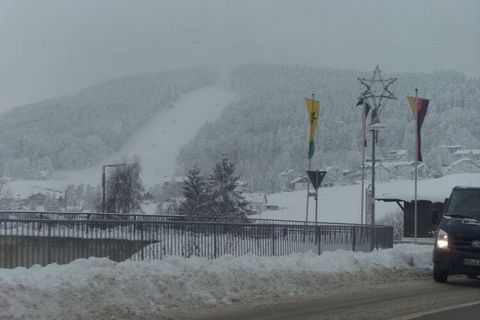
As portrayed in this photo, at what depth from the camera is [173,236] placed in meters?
20.7

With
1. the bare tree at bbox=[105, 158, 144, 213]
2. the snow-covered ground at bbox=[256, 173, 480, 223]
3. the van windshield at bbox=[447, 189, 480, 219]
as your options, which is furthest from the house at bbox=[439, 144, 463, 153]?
the van windshield at bbox=[447, 189, 480, 219]

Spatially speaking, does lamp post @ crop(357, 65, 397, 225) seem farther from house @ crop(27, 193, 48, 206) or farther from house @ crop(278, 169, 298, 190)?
house @ crop(278, 169, 298, 190)

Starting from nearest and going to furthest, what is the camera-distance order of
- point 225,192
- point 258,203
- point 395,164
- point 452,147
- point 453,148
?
point 225,192
point 452,147
point 453,148
point 258,203
point 395,164

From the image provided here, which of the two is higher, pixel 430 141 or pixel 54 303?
pixel 430 141

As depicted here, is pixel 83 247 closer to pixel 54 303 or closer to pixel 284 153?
pixel 54 303

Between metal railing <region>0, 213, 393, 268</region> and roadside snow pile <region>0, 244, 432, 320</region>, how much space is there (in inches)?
117

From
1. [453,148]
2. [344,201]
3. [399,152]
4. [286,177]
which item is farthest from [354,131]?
[344,201]

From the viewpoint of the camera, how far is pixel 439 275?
1780 cm

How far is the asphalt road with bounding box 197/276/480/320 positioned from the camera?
39.7ft

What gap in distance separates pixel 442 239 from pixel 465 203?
1386 millimetres

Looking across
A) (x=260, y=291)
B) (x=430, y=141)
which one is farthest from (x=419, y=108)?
(x=430, y=141)

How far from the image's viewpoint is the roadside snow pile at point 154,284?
11.4 meters

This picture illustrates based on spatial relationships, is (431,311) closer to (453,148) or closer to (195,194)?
(195,194)

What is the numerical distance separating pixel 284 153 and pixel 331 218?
301ft
